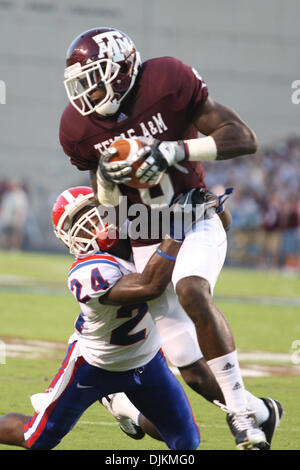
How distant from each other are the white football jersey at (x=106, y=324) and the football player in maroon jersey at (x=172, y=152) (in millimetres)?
227

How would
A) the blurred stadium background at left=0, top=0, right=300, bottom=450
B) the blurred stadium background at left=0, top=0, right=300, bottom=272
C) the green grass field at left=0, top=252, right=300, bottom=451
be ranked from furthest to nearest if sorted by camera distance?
1. the blurred stadium background at left=0, top=0, right=300, bottom=272
2. the blurred stadium background at left=0, top=0, right=300, bottom=450
3. the green grass field at left=0, top=252, right=300, bottom=451

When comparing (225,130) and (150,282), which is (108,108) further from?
(150,282)

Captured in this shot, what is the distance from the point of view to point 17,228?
64.0 ft

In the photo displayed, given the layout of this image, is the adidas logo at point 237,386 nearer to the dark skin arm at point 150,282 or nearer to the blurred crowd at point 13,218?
the dark skin arm at point 150,282

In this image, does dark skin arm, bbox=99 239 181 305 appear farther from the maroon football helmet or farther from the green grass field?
the green grass field

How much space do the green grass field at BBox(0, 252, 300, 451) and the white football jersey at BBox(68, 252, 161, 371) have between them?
0.59 metres

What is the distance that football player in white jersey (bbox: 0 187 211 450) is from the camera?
3.61m

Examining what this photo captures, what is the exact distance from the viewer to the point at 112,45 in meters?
3.74

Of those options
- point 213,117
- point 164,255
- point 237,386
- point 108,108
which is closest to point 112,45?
point 108,108

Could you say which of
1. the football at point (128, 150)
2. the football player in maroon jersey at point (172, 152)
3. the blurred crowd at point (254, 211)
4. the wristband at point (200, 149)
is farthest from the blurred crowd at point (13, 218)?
the football at point (128, 150)

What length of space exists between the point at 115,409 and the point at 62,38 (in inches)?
795

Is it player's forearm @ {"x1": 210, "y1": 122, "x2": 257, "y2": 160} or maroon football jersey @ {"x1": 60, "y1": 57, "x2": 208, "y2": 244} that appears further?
maroon football jersey @ {"x1": 60, "y1": 57, "x2": 208, "y2": 244}

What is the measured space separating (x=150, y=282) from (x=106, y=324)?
1.10ft

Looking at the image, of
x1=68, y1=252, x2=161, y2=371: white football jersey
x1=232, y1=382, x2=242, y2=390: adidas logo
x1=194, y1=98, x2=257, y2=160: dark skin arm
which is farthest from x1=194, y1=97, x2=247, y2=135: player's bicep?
x1=232, y1=382, x2=242, y2=390: adidas logo
